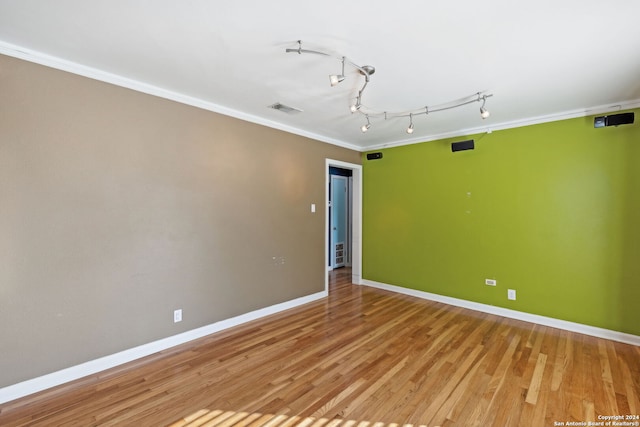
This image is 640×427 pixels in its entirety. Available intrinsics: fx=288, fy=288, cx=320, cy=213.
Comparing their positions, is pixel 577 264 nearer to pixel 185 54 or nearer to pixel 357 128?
pixel 357 128

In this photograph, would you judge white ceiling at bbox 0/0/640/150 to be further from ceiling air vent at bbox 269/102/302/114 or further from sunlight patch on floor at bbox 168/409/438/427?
sunlight patch on floor at bbox 168/409/438/427

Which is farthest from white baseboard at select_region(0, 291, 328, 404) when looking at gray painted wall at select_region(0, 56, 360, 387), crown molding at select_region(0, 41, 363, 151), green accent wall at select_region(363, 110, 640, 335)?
green accent wall at select_region(363, 110, 640, 335)

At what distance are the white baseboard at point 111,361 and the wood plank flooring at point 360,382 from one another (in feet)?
0.23

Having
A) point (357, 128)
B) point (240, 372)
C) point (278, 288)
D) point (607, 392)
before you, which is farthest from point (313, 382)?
point (357, 128)

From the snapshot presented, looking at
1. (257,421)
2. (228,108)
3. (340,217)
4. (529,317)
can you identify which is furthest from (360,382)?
(340,217)

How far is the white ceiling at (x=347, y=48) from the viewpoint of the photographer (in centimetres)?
175

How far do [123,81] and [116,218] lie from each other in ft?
4.17

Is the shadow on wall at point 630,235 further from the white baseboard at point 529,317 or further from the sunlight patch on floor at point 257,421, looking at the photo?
the sunlight patch on floor at point 257,421

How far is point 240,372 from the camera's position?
2.55 meters

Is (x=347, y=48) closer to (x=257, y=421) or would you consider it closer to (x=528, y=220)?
(x=257, y=421)

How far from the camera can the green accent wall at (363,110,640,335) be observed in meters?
3.22

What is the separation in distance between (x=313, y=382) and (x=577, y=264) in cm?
340

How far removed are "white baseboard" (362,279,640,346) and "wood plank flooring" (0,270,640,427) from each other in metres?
0.14

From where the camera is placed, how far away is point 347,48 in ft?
7.04
